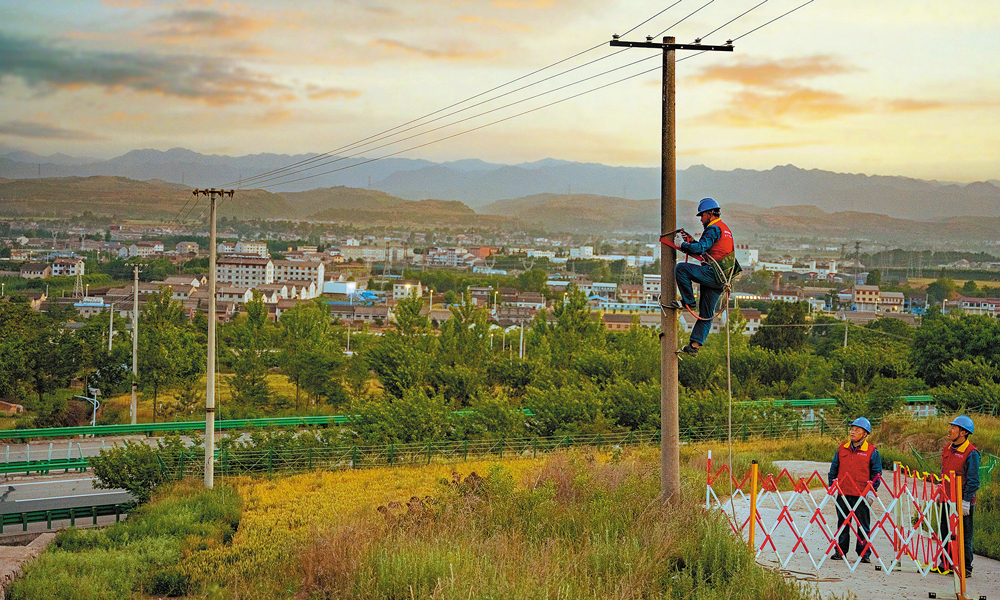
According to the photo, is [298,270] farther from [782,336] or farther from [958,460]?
[958,460]

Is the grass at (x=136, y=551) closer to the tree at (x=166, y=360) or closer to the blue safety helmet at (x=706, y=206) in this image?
the blue safety helmet at (x=706, y=206)

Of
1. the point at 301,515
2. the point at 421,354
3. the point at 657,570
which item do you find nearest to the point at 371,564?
the point at 657,570

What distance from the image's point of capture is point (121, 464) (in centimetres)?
1802

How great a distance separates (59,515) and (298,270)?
176m

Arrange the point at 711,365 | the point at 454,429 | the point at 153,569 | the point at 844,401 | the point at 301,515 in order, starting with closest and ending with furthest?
the point at 153,569 < the point at 301,515 < the point at 454,429 < the point at 844,401 < the point at 711,365

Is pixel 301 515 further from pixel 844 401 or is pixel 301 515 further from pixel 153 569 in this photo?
pixel 844 401

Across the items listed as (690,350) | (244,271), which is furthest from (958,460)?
(244,271)

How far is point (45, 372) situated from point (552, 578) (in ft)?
146

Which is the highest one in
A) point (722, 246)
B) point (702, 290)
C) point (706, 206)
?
point (706, 206)

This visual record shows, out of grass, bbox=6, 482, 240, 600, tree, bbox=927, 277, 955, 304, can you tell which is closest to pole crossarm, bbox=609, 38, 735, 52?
grass, bbox=6, 482, 240, 600

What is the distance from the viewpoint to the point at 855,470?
9742mm

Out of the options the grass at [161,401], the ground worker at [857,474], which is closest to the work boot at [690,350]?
the ground worker at [857,474]

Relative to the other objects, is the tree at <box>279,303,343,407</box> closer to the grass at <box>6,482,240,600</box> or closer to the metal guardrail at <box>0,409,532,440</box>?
the metal guardrail at <box>0,409,532,440</box>

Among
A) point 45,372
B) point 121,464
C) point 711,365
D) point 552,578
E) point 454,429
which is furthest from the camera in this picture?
point 45,372
